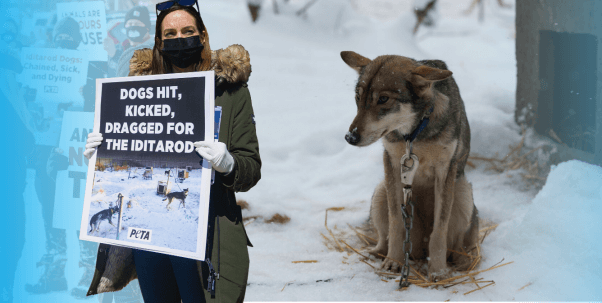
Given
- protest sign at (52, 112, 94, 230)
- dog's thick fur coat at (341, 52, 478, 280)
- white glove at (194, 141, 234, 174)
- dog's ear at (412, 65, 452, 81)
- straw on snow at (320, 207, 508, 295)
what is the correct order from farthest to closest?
straw on snow at (320, 207, 508, 295), protest sign at (52, 112, 94, 230), dog's thick fur coat at (341, 52, 478, 280), dog's ear at (412, 65, 452, 81), white glove at (194, 141, 234, 174)

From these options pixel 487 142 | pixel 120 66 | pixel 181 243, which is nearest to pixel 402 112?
pixel 181 243

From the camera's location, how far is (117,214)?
1.14 metres

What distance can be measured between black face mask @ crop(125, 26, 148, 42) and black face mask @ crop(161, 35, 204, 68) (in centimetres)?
101

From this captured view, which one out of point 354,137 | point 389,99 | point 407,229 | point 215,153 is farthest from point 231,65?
point 407,229

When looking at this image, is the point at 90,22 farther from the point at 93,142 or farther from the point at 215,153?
the point at 215,153

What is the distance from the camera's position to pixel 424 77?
65.8 inches

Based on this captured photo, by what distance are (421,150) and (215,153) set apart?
3.91 ft

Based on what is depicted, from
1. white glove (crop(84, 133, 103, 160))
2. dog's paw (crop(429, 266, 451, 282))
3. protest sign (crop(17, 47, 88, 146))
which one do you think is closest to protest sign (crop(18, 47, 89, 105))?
protest sign (crop(17, 47, 88, 146))

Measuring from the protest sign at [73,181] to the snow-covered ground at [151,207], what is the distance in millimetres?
820

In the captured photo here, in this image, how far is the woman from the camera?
3.69 ft

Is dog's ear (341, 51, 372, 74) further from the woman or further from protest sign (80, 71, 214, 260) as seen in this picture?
protest sign (80, 71, 214, 260)

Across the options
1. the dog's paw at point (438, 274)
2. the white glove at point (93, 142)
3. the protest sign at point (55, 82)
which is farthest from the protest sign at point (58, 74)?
the dog's paw at point (438, 274)

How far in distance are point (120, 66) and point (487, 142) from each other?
2.95 metres

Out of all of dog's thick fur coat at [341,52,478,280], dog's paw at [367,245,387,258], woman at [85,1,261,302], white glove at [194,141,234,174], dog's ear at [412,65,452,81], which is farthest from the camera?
dog's paw at [367,245,387,258]
